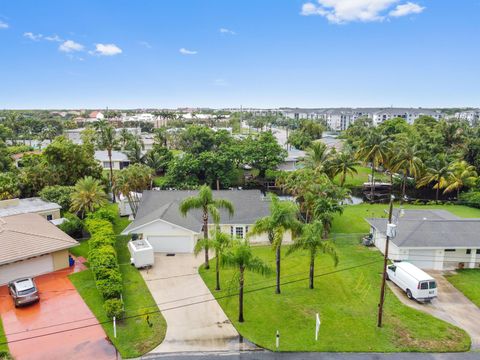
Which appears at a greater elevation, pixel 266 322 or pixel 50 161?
pixel 50 161

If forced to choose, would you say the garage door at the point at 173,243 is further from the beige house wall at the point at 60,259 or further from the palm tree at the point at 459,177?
the palm tree at the point at 459,177

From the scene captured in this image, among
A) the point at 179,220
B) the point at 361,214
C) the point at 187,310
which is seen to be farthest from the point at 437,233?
the point at 179,220

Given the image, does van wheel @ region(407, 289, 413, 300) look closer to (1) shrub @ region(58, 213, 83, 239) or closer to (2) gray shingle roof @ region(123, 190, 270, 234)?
(2) gray shingle roof @ region(123, 190, 270, 234)

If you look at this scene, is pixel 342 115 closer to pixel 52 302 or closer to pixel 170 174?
pixel 170 174

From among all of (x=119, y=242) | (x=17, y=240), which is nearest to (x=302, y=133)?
(x=119, y=242)

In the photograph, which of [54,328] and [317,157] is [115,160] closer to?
[317,157]

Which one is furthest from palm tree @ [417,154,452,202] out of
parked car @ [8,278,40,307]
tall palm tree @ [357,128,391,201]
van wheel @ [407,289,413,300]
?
parked car @ [8,278,40,307]
